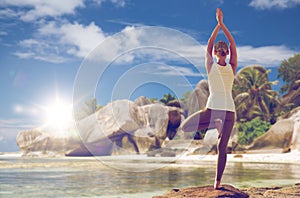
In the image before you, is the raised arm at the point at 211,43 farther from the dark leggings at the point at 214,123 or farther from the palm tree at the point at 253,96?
the palm tree at the point at 253,96

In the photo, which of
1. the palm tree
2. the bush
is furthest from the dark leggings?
the palm tree

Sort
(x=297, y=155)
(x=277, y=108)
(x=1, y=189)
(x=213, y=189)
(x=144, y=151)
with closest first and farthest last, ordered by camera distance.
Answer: (x=213, y=189) < (x=1, y=189) < (x=297, y=155) < (x=144, y=151) < (x=277, y=108)

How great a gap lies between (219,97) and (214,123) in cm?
41

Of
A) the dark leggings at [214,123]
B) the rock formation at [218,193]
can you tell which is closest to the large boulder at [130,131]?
A: the rock formation at [218,193]

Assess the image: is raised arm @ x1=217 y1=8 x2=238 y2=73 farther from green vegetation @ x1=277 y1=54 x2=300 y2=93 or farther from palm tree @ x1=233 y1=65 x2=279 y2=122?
green vegetation @ x1=277 y1=54 x2=300 y2=93

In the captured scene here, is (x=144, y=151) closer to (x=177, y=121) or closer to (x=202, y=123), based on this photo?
(x=177, y=121)

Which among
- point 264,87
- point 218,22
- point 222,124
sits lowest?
point 222,124

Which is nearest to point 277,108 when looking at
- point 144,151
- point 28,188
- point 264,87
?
point 264,87

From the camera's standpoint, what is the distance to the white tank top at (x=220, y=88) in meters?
5.55

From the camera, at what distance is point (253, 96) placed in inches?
1476

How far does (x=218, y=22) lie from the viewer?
6008 millimetres

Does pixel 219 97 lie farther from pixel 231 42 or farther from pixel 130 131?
pixel 130 131

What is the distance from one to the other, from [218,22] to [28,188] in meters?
6.58

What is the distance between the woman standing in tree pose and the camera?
554cm
